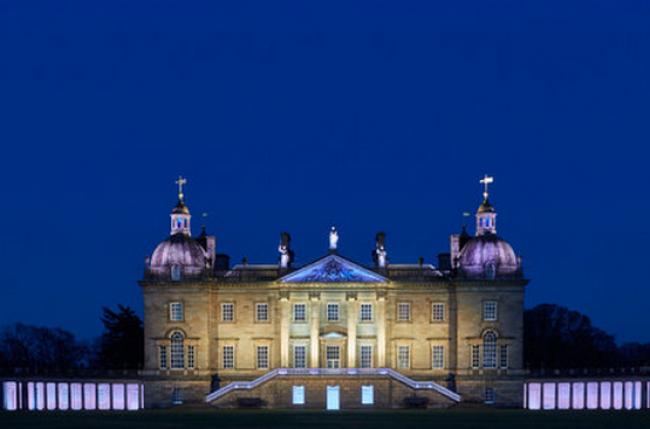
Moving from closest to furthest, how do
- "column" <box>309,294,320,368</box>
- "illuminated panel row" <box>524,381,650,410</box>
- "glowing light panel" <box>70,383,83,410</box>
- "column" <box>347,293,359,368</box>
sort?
"column" <box>347,293,359,368</box> → "column" <box>309,294,320,368</box> → "illuminated panel row" <box>524,381,650,410</box> → "glowing light panel" <box>70,383,83,410</box>

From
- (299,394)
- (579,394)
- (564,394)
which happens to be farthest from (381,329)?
(579,394)

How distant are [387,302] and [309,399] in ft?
26.7

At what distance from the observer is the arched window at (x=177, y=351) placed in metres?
84.3

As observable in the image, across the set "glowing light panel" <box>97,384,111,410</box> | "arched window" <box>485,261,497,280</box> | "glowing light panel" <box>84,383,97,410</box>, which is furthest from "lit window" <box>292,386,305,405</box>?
"glowing light panel" <box>84,383,97,410</box>

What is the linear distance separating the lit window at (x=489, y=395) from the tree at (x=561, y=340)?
20.4 m

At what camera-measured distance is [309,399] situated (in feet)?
262

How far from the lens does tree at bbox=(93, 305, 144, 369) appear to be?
102 metres

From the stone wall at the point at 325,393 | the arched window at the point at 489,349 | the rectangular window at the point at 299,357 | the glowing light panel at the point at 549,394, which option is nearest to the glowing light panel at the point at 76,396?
the stone wall at the point at 325,393

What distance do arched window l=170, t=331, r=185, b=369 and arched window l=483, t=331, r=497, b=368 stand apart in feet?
58.3

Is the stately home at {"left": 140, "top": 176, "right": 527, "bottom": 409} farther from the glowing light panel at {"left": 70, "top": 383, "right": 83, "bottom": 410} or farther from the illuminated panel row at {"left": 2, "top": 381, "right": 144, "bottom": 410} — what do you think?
the glowing light panel at {"left": 70, "top": 383, "right": 83, "bottom": 410}

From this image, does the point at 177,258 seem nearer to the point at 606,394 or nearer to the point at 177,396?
the point at 177,396

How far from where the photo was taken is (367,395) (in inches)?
3169

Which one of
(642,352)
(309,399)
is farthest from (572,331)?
(309,399)

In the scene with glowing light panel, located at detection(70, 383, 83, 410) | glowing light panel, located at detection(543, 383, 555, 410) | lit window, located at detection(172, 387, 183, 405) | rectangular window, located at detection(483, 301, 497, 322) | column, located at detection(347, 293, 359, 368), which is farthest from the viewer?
glowing light panel, located at detection(70, 383, 83, 410)
